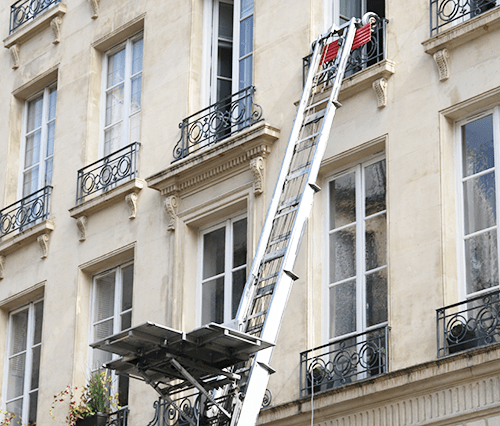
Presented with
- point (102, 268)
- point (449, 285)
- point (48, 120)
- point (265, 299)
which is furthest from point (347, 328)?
point (48, 120)

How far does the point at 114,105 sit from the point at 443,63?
6180 mm

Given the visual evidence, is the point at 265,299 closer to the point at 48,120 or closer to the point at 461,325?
the point at 461,325

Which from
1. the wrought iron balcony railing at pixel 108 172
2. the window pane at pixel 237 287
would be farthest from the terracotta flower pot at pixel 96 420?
the wrought iron balcony railing at pixel 108 172

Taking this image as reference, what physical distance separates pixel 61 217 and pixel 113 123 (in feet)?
4.87

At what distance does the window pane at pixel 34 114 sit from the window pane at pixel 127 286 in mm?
3763

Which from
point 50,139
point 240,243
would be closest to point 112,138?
point 50,139

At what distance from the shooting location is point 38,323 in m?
16.9

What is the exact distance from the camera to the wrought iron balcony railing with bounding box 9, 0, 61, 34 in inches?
741

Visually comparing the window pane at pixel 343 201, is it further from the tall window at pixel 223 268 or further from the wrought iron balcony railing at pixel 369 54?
the tall window at pixel 223 268

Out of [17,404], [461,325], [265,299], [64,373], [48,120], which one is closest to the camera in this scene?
[265,299]

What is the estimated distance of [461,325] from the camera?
36.1 ft

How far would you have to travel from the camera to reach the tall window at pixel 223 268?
45.4 feet

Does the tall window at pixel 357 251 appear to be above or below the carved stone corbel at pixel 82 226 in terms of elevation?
below

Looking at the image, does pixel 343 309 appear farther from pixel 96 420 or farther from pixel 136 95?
pixel 136 95
